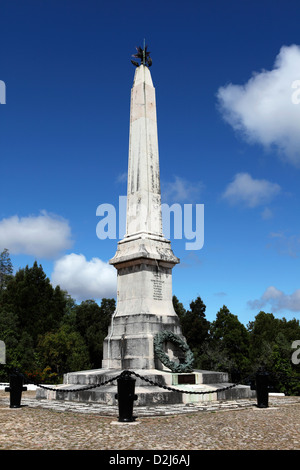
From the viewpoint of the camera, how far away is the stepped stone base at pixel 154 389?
36.5 ft

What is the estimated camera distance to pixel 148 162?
1603 centimetres

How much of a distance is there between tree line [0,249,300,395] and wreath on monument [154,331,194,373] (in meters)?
12.4

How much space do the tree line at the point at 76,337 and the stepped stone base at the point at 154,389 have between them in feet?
38.8

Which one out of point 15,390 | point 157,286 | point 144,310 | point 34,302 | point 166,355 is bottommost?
point 15,390

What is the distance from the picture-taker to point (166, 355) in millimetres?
13258

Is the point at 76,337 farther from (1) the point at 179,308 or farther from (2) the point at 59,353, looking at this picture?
(1) the point at 179,308

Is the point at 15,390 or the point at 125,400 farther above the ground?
the point at 125,400

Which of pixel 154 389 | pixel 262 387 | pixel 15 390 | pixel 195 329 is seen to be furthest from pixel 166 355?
pixel 195 329

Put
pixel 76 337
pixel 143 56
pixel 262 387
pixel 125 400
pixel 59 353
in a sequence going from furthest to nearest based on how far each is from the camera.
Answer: pixel 76 337 → pixel 59 353 → pixel 143 56 → pixel 262 387 → pixel 125 400

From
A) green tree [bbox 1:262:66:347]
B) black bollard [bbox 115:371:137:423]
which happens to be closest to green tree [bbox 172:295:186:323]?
green tree [bbox 1:262:66:347]

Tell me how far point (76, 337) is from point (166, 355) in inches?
994

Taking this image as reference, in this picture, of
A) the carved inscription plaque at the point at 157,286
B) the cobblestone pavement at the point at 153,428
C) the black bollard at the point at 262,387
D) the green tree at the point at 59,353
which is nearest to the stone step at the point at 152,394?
the cobblestone pavement at the point at 153,428
